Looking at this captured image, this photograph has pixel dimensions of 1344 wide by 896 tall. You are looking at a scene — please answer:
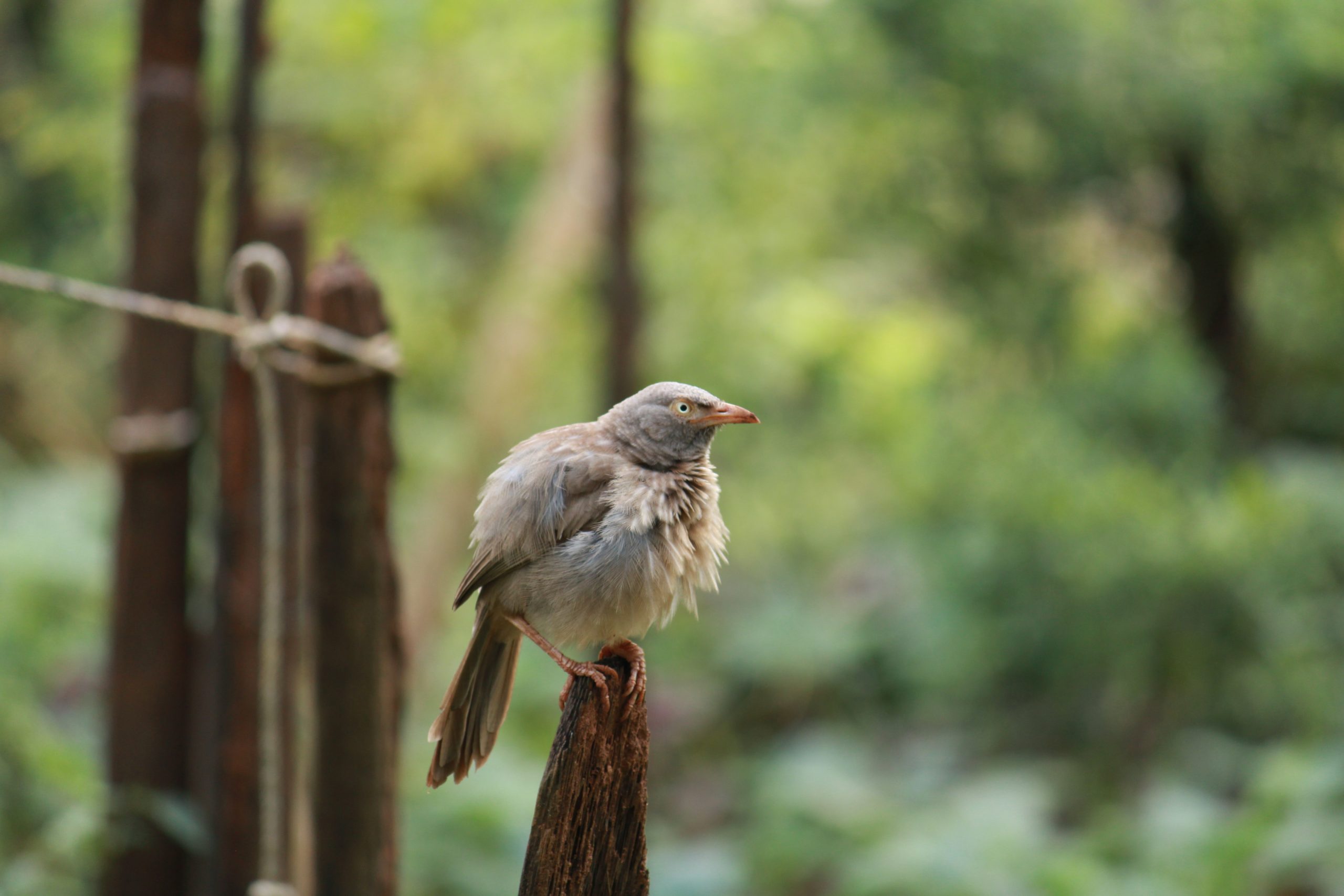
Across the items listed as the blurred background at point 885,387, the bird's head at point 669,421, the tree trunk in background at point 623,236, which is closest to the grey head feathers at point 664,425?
the bird's head at point 669,421

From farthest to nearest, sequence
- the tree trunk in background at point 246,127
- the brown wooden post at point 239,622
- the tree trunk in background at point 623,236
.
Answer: the tree trunk in background at point 623,236 → the tree trunk in background at point 246,127 → the brown wooden post at point 239,622

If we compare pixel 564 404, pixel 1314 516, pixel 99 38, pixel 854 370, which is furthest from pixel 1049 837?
pixel 99 38

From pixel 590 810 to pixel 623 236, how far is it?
322 centimetres

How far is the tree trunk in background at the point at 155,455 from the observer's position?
3.52 metres

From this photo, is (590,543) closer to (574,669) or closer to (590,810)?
(574,669)

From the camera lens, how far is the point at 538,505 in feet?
7.16

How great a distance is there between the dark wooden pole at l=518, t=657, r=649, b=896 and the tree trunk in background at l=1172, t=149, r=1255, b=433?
5027 mm

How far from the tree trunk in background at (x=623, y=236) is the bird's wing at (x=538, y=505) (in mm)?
2399

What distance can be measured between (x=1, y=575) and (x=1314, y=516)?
5845mm

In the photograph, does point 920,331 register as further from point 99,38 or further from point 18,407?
point 18,407

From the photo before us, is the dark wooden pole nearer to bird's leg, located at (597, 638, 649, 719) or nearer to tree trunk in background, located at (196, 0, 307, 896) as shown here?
bird's leg, located at (597, 638, 649, 719)

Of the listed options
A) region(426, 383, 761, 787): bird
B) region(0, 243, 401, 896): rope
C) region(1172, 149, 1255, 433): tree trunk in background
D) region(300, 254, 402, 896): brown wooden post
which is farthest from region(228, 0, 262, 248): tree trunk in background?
region(1172, 149, 1255, 433): tree trunk in background

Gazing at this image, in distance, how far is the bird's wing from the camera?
218cm

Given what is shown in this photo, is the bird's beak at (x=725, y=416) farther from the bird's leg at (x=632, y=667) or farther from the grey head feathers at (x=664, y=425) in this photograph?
the bird's leg at (x=632, y=667)
